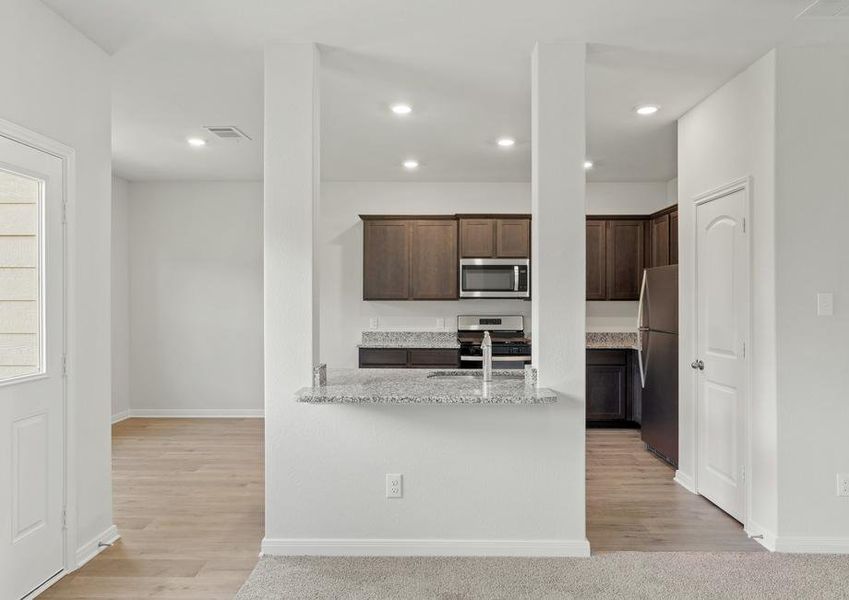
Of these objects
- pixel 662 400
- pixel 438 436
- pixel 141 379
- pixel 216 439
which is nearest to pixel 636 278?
pixel 662 400

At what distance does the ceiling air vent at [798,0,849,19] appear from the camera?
8.39ft

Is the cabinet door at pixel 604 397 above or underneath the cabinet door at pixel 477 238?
underneath

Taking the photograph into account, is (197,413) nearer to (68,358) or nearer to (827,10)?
(68,358)

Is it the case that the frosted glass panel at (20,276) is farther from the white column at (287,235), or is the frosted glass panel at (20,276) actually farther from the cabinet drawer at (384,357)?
the cabinet drawer at (384,357)

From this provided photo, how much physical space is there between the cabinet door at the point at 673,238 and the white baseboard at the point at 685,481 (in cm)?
205

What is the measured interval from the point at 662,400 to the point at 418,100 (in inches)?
115

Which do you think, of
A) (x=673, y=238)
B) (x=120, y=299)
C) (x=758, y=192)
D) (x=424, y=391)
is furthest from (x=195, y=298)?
(x=758, y=192)

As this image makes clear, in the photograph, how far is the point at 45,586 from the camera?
2660 millimetres

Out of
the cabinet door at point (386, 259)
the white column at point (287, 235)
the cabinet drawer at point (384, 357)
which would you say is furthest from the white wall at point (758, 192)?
the cabinet drawer at point (384, 357)

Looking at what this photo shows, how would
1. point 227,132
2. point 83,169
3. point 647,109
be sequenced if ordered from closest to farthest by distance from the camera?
1. point 83,169
2. point 647,109
3. point 227,132

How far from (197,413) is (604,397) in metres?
4.29

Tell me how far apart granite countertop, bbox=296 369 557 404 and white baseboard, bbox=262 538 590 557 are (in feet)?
2.48

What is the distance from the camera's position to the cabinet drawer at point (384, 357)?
5891 millimetres

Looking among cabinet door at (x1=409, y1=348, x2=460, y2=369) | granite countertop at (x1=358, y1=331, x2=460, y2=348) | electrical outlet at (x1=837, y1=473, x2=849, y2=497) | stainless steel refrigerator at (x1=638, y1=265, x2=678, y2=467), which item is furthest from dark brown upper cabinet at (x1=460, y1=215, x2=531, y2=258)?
electrical outlet at (x1=837, y1=473, x2=849, y2=497)
